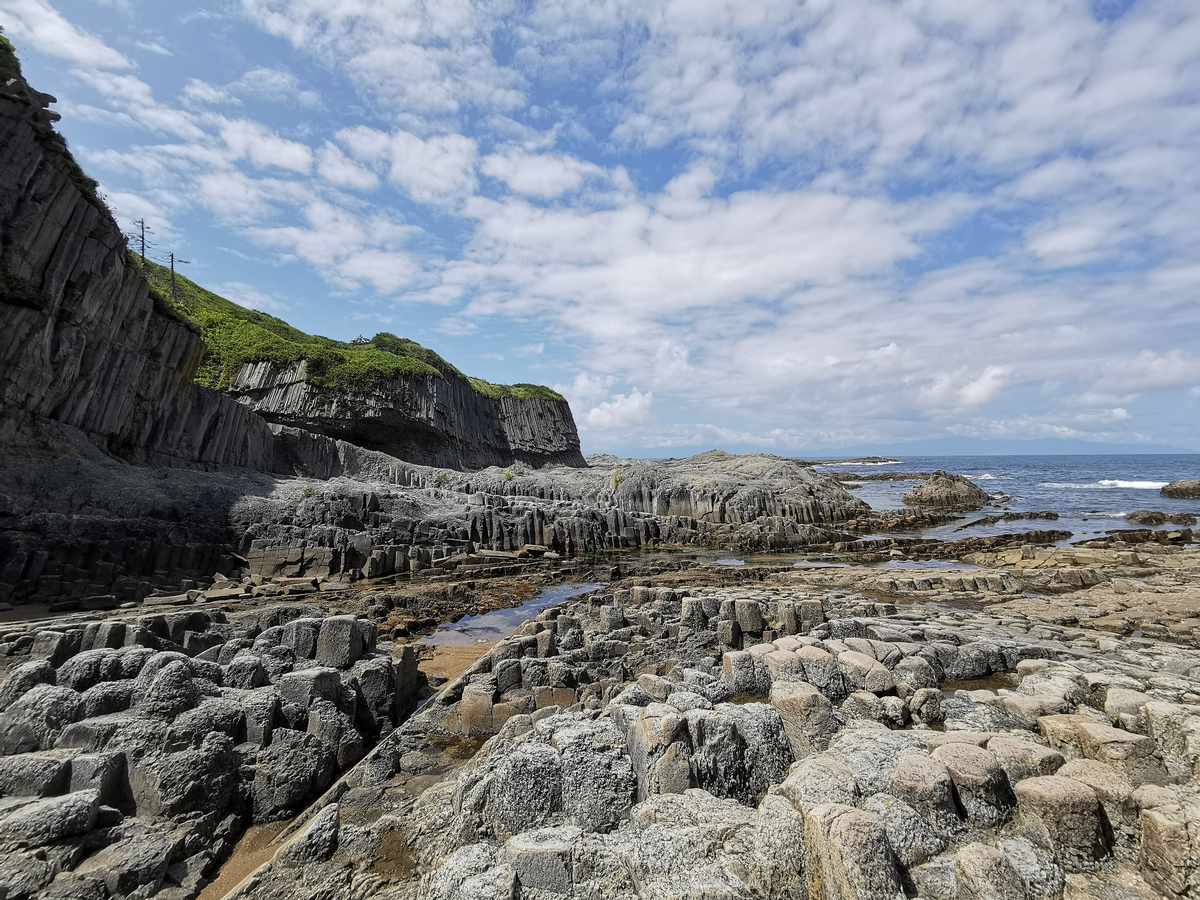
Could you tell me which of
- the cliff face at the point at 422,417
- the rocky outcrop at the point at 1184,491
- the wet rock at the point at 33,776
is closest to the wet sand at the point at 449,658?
the wet rock at the point at 33,776

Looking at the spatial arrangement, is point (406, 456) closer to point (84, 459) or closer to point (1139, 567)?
point (84, 459)

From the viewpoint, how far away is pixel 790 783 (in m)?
5.22

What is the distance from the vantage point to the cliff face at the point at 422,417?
5026 centimetres

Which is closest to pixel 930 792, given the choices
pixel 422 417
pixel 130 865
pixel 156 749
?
pixel 130 865

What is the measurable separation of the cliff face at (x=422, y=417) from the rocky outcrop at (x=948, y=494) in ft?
145

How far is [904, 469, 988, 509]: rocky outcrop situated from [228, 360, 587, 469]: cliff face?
44229 millimetres

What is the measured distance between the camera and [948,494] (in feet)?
192

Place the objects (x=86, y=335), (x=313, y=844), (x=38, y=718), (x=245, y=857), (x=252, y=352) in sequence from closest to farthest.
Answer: (x=313, y=844)
(x=245, y=857)
(x=38, y=718)
(x=86, y=335)
(x=252, y=352)

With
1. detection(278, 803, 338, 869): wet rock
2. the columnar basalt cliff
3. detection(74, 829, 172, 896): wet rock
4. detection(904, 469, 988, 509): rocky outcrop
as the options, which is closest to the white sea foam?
detection(904, 469, 988, 509): rocky outcrop

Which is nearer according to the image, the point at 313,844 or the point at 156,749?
the point at 313,844

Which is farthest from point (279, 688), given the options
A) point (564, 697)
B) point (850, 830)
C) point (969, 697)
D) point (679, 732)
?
point (969, 697)

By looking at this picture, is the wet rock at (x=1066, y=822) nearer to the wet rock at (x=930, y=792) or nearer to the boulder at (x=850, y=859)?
the wet rock at (x=930, y=792)

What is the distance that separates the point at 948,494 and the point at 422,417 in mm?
55501

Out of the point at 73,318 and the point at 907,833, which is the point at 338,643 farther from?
the point at 73,318
